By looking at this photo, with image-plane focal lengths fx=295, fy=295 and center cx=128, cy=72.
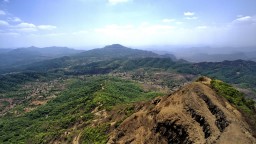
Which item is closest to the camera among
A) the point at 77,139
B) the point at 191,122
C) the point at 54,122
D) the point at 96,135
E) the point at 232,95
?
the point at 191,122

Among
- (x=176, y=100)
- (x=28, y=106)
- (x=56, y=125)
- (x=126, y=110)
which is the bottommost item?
(x=28, y=106)

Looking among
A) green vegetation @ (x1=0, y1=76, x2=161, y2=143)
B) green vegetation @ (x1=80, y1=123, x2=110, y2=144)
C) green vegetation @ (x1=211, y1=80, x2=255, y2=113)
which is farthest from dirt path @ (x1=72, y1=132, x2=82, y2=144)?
green vegetation @ (x1=211, y1=80, x2=255, y2=113)

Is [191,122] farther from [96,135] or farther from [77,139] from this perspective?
[77,139]

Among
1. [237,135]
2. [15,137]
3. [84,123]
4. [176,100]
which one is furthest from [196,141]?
[15,137]

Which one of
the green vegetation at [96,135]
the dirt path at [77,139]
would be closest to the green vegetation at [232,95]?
the green vegetation at [96,135]

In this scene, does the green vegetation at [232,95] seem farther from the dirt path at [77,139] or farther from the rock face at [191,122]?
the dirt path at [77,139]

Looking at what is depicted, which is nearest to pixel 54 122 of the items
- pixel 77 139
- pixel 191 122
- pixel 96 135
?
pixel 77 139

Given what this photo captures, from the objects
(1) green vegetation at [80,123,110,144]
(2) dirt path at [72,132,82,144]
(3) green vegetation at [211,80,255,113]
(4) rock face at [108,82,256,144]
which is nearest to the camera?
(4) rock face at [108,82,256,144]

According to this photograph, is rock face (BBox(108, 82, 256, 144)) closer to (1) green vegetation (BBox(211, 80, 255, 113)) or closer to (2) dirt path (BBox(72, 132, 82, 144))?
(1) green vegetation (BBox(211, 80, 255, 113))

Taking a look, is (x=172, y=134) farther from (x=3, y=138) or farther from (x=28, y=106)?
(x=28, y=106)
